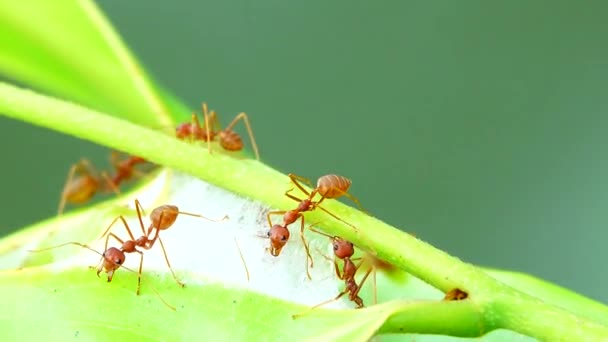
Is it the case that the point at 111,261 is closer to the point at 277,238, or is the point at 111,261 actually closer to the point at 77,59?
the point at 277,238

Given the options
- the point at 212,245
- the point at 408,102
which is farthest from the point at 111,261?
the point at 408,102

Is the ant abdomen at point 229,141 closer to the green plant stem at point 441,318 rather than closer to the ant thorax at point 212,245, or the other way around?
the ant thorax at point 212,245

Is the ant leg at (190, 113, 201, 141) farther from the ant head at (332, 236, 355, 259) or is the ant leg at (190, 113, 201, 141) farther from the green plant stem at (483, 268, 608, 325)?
the green plant stem at (483, 268, 608, 325)

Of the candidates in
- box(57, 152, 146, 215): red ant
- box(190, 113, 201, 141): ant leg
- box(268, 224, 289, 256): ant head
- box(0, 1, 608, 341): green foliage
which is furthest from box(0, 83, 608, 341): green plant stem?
box(57, 152, 146, 215): red ant

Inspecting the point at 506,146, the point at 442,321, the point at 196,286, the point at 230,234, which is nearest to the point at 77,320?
the point at 196,286

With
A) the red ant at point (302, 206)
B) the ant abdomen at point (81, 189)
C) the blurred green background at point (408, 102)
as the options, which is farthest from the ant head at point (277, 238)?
the blurred green background at point (408, 102)
